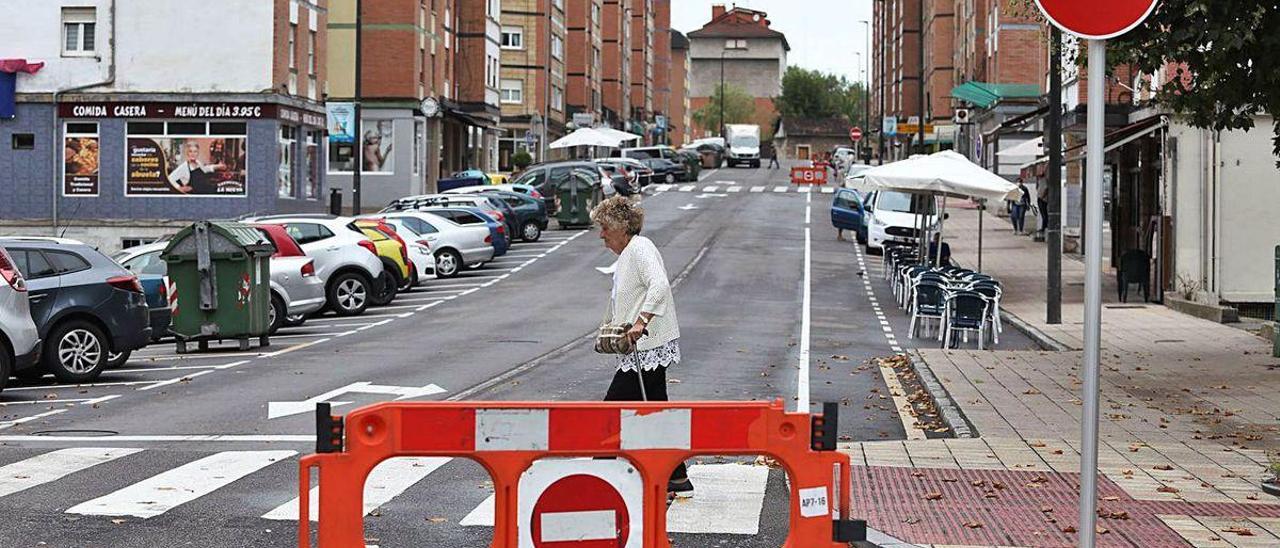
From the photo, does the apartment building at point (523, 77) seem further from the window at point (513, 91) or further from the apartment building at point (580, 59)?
the apartment building at point (580, 59)

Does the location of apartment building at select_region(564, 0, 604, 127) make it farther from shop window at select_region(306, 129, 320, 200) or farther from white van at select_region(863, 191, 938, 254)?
white van at select_region(863, 191, 938, 254)

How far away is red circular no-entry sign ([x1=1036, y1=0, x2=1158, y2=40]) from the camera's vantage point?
638 centimetres

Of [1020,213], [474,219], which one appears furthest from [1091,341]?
[1020,213]

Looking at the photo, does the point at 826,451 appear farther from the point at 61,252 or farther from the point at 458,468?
the point at 61,252

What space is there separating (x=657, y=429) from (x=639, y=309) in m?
2.88

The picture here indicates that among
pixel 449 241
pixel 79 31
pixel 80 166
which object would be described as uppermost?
pixel 79 31

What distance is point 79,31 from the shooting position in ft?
150

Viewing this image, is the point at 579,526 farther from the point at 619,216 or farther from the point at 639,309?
the point at 619,216

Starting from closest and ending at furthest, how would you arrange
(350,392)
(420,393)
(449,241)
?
(420,393), (350,392), (449,241)

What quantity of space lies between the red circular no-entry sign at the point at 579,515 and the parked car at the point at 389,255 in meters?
23.9

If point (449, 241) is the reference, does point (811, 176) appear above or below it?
above

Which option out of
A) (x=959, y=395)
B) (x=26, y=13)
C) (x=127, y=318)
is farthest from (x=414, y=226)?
(x=959, y=395)

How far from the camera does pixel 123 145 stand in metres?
45.6

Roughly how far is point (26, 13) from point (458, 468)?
38003mm
